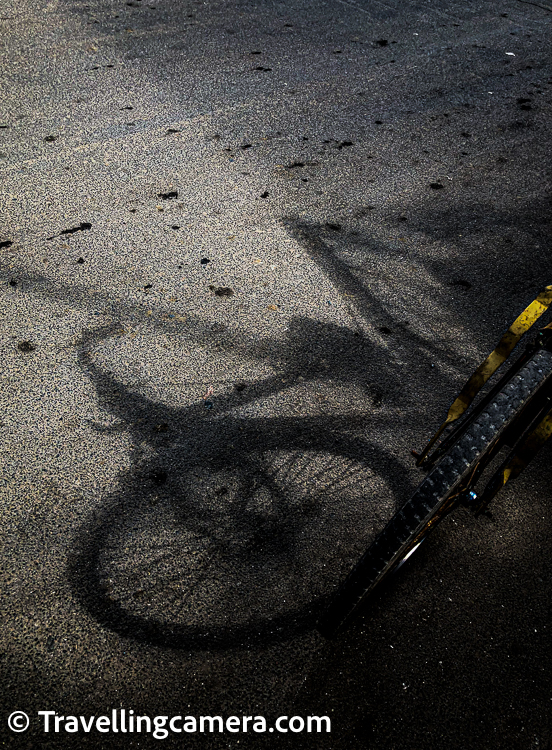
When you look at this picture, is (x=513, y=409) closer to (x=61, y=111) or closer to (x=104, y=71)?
(x=61, y=111)

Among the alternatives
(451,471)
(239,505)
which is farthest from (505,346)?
(239,505)

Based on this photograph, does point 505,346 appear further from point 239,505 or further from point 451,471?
point 239,505

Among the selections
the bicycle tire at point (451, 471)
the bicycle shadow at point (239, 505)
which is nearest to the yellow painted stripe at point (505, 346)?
the bicycle tire at point (451, 471)

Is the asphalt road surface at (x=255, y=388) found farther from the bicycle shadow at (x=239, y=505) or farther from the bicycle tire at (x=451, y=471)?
the bicycle tire at (x=451, y=471)

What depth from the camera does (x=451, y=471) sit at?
1618mm

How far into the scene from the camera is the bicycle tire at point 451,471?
162 centimetres

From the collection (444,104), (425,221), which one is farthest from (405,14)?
(425,221)

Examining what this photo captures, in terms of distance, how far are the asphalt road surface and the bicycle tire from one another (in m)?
0.44

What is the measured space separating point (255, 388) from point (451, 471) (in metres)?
1.31

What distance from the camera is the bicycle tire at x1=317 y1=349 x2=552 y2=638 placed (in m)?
1.62

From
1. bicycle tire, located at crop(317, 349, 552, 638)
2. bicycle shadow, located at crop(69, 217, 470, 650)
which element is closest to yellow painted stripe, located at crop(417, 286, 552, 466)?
bicycle tire, located at crop(317, 349, 552, 638)

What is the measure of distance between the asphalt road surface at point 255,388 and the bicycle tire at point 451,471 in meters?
0.44

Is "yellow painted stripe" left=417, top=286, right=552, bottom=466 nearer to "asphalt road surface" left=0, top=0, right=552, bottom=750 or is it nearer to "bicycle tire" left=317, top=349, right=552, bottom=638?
"bicycle tire" left=317, top=349, right=552, bottom=638

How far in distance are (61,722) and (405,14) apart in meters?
7.73
